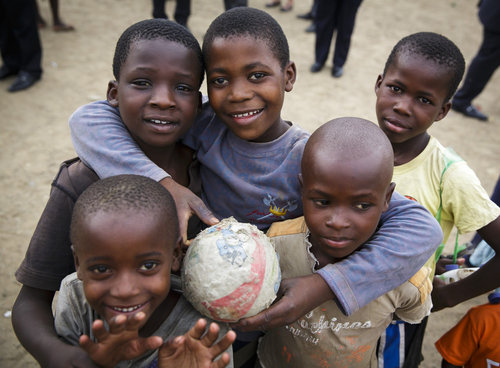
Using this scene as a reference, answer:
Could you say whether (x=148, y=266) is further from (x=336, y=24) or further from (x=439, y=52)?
(x=336, y=24)

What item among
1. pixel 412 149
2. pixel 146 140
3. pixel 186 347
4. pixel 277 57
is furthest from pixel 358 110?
pixel 186 347

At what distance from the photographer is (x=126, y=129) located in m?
1.81

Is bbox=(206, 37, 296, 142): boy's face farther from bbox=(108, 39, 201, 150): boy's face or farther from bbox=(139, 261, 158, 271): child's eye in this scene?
bbox=(139, 261, 158, 271): child's eye

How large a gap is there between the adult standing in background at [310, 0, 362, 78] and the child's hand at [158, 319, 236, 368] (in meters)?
6.52

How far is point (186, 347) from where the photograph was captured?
54.9 inches

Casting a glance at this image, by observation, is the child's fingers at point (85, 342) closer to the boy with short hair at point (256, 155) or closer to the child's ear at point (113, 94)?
the boy with short hair at point (256, 155)

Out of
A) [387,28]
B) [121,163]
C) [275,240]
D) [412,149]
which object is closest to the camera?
[121,163]

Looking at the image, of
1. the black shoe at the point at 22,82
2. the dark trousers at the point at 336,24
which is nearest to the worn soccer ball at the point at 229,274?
the black shoe at the point at 22,82

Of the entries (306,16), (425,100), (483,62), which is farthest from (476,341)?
(306,16)

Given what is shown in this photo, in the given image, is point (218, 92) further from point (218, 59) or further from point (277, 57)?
point (277, 57)

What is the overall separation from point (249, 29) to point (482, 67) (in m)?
5.46

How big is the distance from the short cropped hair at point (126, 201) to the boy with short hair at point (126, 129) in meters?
0.29

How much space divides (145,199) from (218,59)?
0.78 meters

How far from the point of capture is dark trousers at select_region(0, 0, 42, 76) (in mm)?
5535
